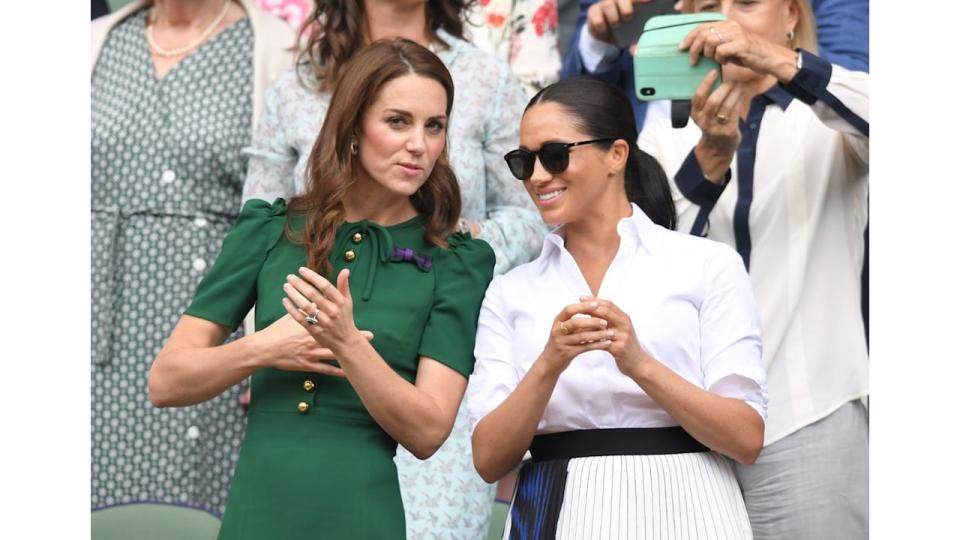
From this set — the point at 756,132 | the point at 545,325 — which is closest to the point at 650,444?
the point at 545,325

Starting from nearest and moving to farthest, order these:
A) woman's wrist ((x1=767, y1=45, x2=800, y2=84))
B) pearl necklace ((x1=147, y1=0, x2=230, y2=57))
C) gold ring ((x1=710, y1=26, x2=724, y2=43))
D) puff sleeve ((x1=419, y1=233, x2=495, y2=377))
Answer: puff sleeve ((x1=419, y1=233, x2=495, y2=377))
gold ring ((x1=710, y1=26, x2=724, y2=43))
woman's wrist ((x1=767, y1=45, x2=800, y2=84))
pearl necklace ((x1=147, y1=0, x2=230, y2=57))

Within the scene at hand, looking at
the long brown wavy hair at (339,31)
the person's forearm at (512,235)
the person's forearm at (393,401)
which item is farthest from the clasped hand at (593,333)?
the long brown wavy hair at (339,31)

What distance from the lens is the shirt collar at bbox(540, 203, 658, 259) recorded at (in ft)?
10.1

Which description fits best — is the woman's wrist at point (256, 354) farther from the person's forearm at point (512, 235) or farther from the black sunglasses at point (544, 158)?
the person's forearm at point (512, 235)

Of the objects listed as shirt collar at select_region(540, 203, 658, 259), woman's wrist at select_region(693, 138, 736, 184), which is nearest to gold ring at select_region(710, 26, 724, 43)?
woman's wrist at select_region(693, 138, 736, 184)

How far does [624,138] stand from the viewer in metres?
3.18

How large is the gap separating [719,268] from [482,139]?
109 centimetres

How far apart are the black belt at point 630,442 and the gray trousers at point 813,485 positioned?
91 centimetres

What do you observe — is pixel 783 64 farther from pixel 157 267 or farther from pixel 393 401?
pixel 157 267

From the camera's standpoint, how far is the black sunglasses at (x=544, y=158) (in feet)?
10.1

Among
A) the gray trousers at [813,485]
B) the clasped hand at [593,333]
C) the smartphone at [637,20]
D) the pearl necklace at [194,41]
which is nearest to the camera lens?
the clasped hand at [593,333]

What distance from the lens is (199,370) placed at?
9.61 ft

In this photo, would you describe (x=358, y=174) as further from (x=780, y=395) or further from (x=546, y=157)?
(x=780, y=395)

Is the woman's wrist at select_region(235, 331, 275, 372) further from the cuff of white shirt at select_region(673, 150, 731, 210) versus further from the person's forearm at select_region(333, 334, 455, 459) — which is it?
the cuff of white shirt at select_region(673, 150, 731, 210)
